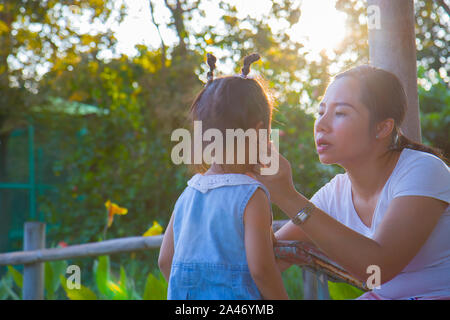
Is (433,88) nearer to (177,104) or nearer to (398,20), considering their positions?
(177,104)

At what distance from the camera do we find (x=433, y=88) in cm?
657

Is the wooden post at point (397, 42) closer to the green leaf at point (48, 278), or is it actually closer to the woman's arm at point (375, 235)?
the woman's arm at point (375, 235)

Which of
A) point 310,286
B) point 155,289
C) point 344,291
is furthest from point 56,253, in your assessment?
point 344,291

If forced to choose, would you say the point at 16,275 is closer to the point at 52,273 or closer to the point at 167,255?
the point at 52,273

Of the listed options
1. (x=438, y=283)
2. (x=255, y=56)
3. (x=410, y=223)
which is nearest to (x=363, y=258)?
(x=410, y=223)

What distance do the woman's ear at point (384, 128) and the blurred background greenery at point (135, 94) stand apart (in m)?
2.52

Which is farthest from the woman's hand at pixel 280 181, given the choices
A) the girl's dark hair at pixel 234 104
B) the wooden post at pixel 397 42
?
the wooden post at pixel 397 42

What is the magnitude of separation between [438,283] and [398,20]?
1059mm

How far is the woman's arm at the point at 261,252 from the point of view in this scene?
4.27 ft

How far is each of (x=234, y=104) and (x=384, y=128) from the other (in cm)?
54

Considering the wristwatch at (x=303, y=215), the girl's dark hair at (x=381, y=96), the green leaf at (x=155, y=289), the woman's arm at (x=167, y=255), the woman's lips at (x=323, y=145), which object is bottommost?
the green leaf at (x=155, y=289)

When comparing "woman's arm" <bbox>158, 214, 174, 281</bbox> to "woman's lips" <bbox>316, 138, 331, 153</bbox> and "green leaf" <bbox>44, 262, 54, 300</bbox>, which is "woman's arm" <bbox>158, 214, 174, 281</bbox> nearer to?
"woman's lips" <bbox>316, 138, 331, 153</bbox>

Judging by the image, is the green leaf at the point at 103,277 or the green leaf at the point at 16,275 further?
the green leaf at the point at 16,275
